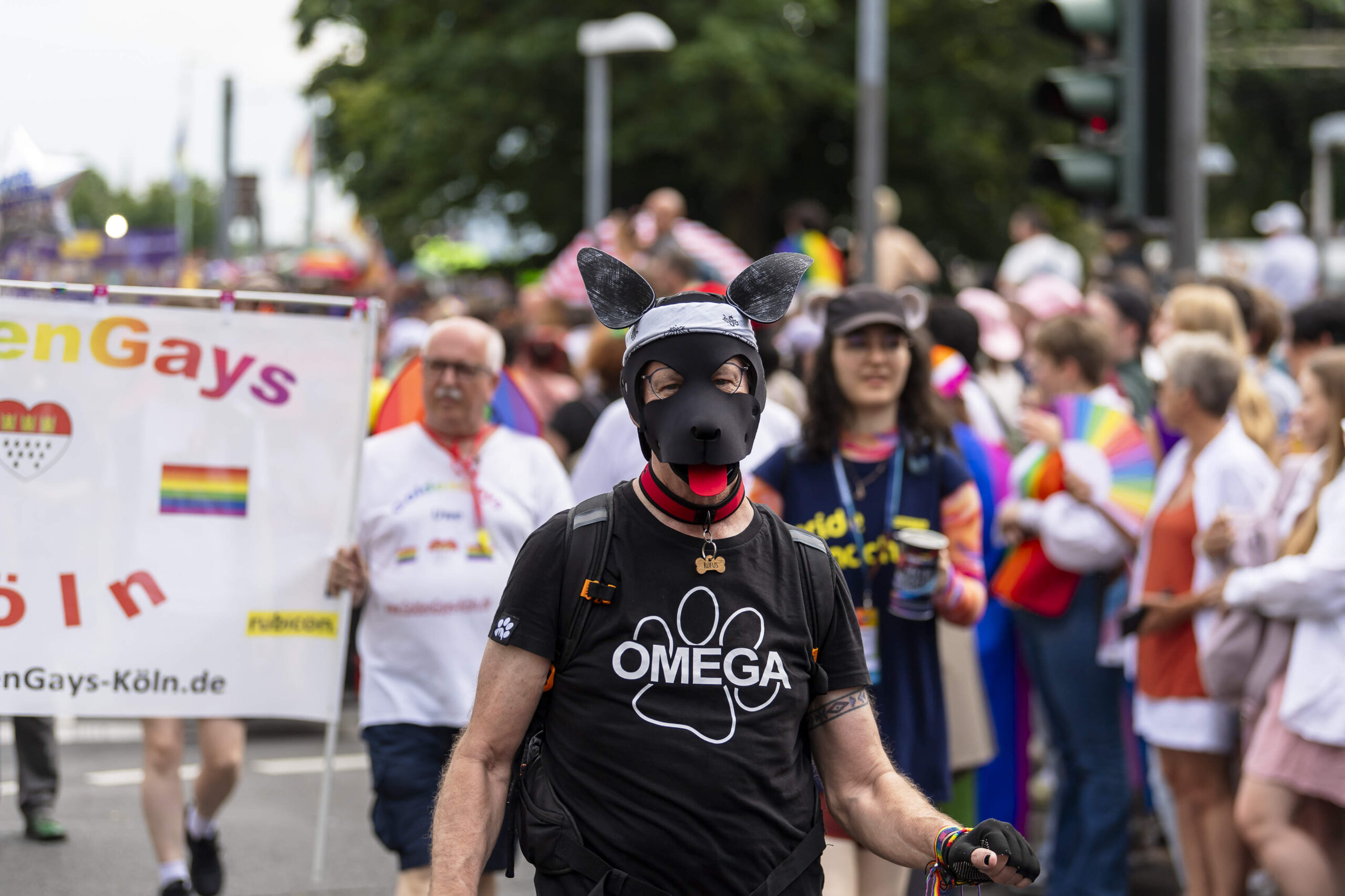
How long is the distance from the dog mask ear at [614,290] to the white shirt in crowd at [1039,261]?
26.1 ft

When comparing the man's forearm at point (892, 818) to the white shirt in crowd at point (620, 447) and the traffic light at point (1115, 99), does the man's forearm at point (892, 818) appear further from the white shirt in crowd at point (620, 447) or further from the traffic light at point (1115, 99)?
the traffic light at point (1115, 99)

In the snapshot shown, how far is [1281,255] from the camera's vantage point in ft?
39.8

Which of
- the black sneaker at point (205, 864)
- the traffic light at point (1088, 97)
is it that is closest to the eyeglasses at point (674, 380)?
the black sneaker at point (205, 864)

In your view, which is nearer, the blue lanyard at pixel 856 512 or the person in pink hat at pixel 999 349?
the blue lanyard at pixel 856 512

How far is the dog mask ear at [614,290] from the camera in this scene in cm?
304

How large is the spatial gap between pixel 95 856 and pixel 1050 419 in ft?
13.6

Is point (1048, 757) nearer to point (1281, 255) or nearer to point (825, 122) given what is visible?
point (1281, 255)

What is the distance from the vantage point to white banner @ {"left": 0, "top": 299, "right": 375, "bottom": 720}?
4883 mm

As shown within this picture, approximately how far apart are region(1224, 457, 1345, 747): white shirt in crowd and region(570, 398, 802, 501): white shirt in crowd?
158 cm

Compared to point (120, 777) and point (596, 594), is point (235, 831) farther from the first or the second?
point (596, 594)

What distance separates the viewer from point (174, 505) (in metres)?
5.10

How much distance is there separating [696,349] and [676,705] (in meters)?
0.61

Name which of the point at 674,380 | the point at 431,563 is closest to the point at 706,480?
the point at 674,380

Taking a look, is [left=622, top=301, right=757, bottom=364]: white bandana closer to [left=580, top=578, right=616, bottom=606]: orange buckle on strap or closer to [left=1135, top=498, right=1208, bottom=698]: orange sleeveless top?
[left=580, top=578, right=616, bottom=606]: orange buckle on strap
